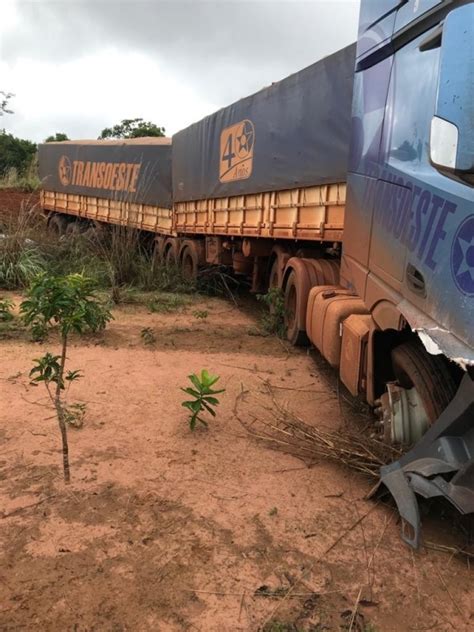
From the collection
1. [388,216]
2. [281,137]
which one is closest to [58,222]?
[281,137]

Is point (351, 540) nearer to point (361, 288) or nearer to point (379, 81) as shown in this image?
point (361, 288)

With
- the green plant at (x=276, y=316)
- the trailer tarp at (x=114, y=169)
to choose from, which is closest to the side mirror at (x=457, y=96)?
the green plant at (x=276, y=316)

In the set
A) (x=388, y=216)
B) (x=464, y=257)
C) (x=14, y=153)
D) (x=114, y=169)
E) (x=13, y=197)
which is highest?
(x=14, y=153)

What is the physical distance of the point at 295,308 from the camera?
6.53 meters

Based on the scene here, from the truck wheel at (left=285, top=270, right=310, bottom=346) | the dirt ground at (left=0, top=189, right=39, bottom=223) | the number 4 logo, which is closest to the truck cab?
the truck wheel at (left=285, top=270, right=310, bottom=346)

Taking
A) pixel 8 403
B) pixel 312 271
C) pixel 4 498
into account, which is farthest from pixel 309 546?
pixel 312 271

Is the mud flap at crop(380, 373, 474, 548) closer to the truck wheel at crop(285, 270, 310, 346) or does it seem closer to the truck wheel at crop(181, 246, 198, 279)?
the truck wheel at crop(285, 270, 310, 346)

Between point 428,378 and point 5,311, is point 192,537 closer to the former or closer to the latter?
point 428,378

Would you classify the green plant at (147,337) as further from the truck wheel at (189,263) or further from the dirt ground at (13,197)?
the dirt ground at (13,197)

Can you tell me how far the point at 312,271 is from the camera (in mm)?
6113

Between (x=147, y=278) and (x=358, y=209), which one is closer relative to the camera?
(x=358, y=209)

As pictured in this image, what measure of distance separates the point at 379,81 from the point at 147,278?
7.02 meters

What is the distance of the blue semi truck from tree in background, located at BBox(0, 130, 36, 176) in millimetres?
25259

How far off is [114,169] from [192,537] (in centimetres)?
1204
